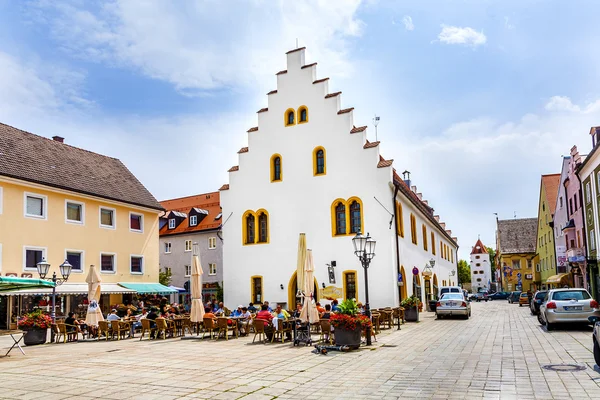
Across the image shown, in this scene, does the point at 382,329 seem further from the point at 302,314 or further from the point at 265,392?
the point at 265,392

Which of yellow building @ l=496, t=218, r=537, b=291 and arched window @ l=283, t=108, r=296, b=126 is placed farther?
yellow building @ l=496, t=218, r=537, b=291

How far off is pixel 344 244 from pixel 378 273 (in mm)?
2333

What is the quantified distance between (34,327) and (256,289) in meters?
13.6

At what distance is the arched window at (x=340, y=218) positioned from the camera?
28766 mm

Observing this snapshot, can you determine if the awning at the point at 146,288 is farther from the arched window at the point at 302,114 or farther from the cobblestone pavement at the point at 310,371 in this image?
the cobblestone pavement at the point at 310,371

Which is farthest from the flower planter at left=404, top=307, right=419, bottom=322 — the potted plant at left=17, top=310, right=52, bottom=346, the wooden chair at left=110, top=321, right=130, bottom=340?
the potted plant at left=17, top=310, right=52, bottom=346

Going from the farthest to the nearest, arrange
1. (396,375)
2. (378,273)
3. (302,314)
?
1. (378,273)
2. (302,314)
3. (396,375)

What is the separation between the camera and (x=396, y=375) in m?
10.6

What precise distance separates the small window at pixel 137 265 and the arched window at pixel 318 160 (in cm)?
1366

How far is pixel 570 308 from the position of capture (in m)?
18.6

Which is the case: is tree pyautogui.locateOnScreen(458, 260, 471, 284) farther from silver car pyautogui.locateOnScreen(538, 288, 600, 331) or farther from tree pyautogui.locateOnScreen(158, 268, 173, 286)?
silver car pyautogui.locateOnScreen(538, 288, 600, 331)

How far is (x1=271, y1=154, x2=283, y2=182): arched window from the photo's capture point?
3084cm

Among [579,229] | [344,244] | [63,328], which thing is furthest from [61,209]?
[579,229]

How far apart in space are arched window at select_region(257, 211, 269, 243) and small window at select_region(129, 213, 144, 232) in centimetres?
941
